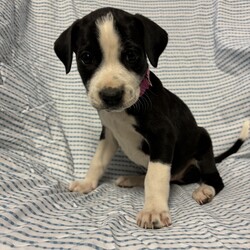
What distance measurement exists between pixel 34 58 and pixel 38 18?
51 cm

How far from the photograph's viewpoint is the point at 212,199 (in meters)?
2.91

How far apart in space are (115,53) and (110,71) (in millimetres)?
115

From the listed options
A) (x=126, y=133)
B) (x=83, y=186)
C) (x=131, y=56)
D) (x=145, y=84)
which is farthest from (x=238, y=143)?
(x=131, y=56)

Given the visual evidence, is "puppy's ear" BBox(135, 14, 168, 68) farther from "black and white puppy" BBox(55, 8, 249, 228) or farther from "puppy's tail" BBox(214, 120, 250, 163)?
"puppy's tail" BBox(214, 120, 250, 163)

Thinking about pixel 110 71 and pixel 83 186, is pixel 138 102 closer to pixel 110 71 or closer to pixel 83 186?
pixel 110 71

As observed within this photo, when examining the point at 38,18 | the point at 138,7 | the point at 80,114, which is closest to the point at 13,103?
the point at 80,114

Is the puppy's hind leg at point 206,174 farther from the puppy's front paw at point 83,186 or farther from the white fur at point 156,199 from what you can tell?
the puppy's front paw at point 83,186

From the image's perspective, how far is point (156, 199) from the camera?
95.7 inches

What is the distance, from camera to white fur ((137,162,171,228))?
228 centimetres

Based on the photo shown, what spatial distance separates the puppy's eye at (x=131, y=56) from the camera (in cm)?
248

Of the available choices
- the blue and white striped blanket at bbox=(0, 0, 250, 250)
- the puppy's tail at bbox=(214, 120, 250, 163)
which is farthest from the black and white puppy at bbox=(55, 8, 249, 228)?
the puppy's tail at bbox=(214, 120, 250, 163)

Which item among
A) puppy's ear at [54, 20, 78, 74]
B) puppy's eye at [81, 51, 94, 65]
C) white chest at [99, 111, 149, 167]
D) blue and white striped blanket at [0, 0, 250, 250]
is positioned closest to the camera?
blue and white striped blanket at [0, 0, 250, 250]

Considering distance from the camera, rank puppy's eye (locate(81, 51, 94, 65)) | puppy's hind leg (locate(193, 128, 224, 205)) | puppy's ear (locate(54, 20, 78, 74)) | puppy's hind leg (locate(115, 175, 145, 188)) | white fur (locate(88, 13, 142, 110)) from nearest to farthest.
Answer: white fur (locate(88, 13, 142, 110))
puppy's eye (locate(81, 51, 94, 65))
puppy's ear (locate(54, 20, 78, 74))
puppy's hind leg (locate(193, 128, 224, 205))
puppy's hind leg (locate(115, 175, 145, 188))

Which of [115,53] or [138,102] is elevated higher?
[115,53]
